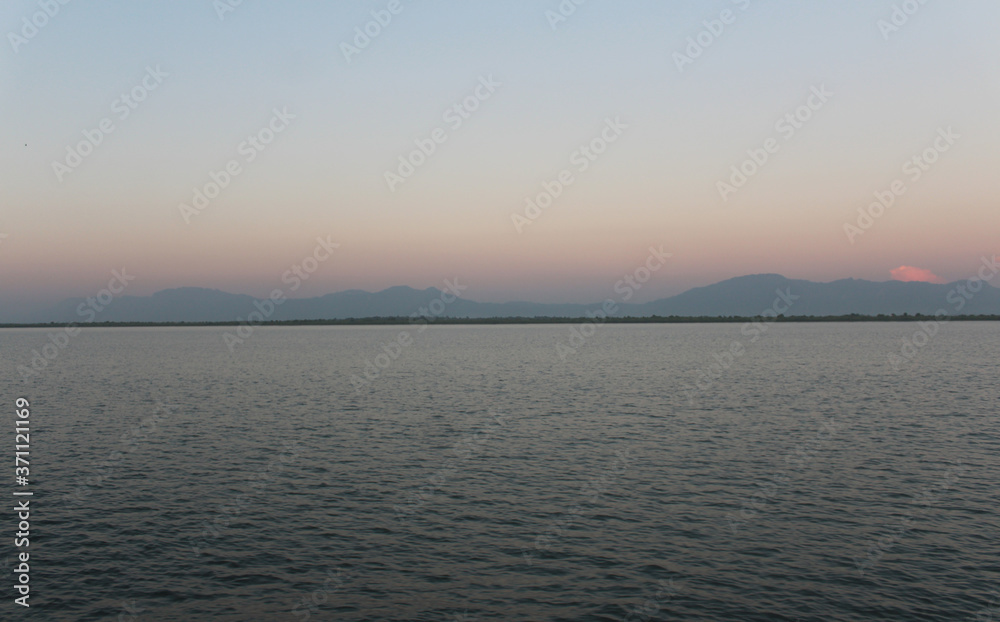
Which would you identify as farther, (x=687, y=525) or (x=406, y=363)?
(x=406, y=363)

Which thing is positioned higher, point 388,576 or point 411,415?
point 411,415

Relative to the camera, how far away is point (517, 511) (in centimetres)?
3016

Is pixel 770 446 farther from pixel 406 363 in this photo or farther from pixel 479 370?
pixel 406 363

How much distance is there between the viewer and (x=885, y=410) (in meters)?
60.2

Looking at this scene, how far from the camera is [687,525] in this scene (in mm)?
27969

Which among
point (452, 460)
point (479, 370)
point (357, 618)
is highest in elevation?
point (479, 370)

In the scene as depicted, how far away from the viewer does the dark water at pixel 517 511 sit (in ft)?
69.6

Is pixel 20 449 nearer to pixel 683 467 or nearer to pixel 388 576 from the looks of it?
pixel 388 576

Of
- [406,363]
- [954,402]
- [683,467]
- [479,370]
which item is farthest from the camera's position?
[406,363]

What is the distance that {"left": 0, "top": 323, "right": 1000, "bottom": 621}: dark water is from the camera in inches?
835

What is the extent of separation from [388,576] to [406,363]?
348ft

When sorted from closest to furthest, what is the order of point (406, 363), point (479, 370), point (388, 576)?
point (388, 576) < point (479, 370) < point (406, 363)

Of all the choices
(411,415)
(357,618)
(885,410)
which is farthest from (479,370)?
(357,618)

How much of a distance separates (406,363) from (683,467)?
94633mm
